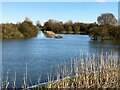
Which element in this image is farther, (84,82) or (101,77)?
(101,77)

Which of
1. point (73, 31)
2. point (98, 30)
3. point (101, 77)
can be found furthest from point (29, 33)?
point (101, 77)

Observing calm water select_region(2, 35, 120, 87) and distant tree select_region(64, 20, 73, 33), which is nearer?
calm water select_region(2, 35, 120, 87)

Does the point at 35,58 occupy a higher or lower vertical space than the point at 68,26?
lower

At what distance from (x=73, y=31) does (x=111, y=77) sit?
48.4 m

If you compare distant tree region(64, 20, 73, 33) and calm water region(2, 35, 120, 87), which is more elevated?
distant tree region(64, 20, 73, 33)

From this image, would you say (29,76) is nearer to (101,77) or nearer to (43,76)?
(43,76)

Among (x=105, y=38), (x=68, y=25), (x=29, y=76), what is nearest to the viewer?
(x=29, y=76)

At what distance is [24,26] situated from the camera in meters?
42.6

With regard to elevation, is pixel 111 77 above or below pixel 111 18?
below

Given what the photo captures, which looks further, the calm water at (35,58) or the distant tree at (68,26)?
the distant tree at (68,26)

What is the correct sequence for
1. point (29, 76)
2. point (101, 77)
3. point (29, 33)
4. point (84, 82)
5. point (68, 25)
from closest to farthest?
point (84, 82) < point (101, 77) < point (29, 76) < point (29, 33) < point (68, 25)

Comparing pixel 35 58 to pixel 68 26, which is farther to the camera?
pixel 68 26

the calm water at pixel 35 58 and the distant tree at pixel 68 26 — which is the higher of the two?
the distant tree at pixel 68 26

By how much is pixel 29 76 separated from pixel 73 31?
46.5m
